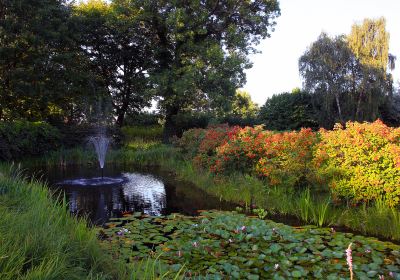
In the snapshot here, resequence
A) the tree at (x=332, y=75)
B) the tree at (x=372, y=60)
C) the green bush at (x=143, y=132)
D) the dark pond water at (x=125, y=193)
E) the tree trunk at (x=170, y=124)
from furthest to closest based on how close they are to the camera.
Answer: the tree at (x=332, y=75), the tree at (x=372, y=60), the green bush at (x=143, y=132), the tree trunk at (x=170, y=124), the dark pond water at (x=125, y=193)

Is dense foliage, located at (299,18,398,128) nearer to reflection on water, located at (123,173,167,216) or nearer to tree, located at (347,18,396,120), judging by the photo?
tree, located at (347,18,396,120)

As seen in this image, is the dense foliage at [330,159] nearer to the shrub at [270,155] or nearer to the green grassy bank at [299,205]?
the shrub at [270,155]

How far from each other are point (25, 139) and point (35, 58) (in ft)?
21.2

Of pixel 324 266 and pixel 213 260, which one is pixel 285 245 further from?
pixel 213 260

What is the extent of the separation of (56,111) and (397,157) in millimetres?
20353

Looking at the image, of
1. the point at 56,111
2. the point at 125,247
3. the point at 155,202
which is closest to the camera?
the point at 125,247

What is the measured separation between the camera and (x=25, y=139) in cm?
1489

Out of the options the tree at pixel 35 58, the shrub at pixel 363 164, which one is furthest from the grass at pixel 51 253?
the tree at pixel 35 58

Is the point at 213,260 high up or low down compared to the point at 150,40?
down

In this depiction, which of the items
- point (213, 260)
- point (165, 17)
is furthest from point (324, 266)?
point (165, 17)

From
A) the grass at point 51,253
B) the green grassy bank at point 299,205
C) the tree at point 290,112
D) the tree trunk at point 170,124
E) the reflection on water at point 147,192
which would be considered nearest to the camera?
the grass at point 51,253

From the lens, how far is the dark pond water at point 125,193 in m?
8.16

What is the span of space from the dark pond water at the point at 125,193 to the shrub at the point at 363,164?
8.14ft

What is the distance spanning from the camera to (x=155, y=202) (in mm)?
8984
